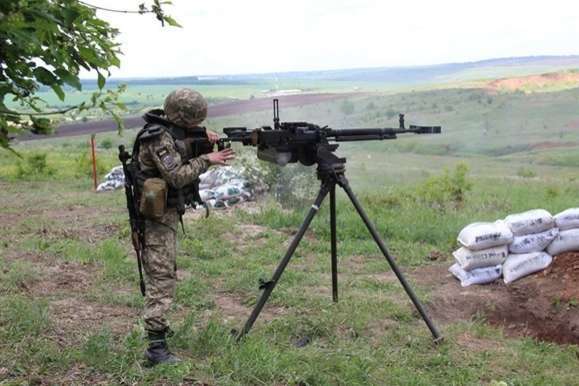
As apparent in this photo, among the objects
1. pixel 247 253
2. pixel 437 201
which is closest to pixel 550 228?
pixel 247 253

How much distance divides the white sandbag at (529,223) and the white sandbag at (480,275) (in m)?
Answer: 0.38

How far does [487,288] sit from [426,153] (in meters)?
10.5

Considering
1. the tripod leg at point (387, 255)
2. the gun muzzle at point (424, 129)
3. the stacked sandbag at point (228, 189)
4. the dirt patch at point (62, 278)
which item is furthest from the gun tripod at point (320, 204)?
the stacked sandbag at point (228, 189)

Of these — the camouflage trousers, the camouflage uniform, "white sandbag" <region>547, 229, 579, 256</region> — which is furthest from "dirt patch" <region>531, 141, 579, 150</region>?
the camouflage trousers

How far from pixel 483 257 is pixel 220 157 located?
3.22 m

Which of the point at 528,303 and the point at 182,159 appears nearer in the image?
the point at 182,159

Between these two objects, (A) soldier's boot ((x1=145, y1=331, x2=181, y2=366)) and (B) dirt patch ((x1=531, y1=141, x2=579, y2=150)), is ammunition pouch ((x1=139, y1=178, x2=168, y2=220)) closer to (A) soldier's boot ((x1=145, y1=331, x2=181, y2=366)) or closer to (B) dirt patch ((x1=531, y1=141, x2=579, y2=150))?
(A) soldier's boot ((x1=145, y1=331, x2=181, y2=366))

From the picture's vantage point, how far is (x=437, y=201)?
32.6 ft

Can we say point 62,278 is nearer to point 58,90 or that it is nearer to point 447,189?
point 58,90

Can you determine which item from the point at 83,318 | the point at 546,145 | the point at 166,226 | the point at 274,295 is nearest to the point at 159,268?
the point at 166,226

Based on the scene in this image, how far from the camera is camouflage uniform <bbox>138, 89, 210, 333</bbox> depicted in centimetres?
381

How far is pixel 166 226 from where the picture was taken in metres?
3.88

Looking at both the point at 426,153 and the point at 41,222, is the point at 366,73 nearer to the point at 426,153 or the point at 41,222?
the point at 426,153

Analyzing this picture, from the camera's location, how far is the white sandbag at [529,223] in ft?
20.4
